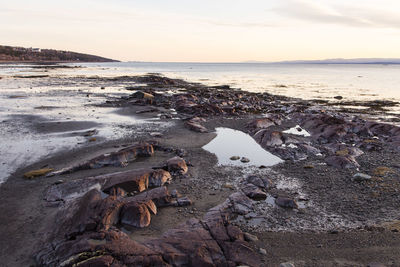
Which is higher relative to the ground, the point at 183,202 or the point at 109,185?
the point at 109,185

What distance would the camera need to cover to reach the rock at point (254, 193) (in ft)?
37.3

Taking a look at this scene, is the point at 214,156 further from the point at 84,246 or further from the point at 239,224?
the point at 84,246

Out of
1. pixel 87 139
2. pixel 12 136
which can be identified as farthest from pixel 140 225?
pixel 12 136

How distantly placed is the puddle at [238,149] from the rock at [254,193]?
3.45m

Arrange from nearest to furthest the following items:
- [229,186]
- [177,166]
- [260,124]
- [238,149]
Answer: [229,186] < [177,166] < [238,149] < [260,124]

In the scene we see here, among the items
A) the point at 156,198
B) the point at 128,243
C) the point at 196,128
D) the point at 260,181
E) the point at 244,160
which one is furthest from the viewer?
the point at 196,128

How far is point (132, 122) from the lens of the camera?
84.1ft

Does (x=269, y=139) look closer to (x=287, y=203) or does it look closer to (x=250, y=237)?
(x=287, y=203)

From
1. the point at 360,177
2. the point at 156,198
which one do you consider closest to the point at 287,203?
the point at 360,177

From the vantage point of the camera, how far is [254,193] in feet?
37.5

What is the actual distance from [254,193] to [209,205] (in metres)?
2.03

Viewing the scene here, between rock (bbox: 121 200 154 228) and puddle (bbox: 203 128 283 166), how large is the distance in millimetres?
6822

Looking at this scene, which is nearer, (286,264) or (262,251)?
(286,264)

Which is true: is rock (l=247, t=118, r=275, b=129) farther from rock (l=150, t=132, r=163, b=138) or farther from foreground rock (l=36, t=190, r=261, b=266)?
foreground rock (l=36, t=190, r=261, b=266)
